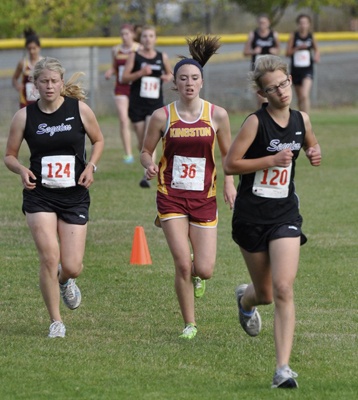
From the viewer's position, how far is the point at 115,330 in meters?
7.82

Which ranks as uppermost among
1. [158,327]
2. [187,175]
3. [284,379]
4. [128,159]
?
[187,175]

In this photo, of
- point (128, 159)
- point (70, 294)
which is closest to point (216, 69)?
point (128, 159)

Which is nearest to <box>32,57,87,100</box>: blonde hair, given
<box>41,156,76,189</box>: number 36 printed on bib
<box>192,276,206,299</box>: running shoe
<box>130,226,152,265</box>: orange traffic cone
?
<box>41,156,76,189</box>: number 36 printed on bib

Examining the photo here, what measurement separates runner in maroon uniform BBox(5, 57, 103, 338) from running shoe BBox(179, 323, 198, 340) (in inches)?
33.2

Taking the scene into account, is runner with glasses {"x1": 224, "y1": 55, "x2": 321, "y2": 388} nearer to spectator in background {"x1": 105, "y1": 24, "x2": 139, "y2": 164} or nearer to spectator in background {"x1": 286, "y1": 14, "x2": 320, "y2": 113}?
spectator in background {"x1": 105, "y1": 24, "x2": 139, "y2": 164}

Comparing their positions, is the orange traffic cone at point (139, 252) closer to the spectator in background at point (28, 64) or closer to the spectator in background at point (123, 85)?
the spectator in background at point (28, 64)

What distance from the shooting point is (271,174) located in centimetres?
655

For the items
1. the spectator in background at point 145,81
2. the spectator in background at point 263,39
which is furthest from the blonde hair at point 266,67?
the spectator in background at point 263,39

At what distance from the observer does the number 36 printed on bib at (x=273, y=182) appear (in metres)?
6.54

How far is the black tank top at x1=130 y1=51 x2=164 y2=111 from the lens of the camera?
52.9 ft

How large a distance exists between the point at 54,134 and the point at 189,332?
167cm

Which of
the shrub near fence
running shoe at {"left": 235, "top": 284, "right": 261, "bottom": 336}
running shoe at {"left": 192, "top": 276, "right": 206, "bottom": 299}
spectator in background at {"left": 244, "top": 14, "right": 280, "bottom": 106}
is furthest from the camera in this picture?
the shrub near fence

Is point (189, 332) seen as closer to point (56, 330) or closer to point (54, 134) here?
point (56, 330)

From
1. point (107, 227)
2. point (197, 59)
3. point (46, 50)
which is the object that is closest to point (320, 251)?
point (107, 227)
